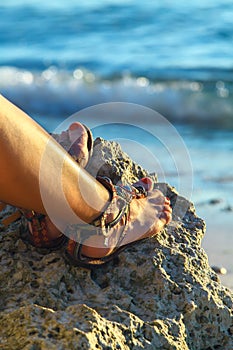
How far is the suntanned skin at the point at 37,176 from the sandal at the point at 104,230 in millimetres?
22

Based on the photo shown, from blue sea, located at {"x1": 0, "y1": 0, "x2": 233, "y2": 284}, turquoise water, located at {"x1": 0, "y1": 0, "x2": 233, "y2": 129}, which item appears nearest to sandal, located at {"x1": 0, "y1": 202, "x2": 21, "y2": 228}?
blue sea, located at {"x1": 0, "y1": 0, "x2": 233, "y2": 284}

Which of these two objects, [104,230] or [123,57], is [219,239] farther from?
[123,57]

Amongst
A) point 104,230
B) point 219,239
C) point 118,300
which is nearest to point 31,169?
point 104,230

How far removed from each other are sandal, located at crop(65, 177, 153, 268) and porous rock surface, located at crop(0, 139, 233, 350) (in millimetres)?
32

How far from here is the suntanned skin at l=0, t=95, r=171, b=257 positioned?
2400 mm

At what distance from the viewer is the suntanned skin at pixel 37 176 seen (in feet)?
7.88

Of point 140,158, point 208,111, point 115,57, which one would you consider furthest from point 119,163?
point 115,57

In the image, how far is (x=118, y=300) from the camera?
2.59 metres

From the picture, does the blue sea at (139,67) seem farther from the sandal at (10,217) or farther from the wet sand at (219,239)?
the sandal at (10,217)

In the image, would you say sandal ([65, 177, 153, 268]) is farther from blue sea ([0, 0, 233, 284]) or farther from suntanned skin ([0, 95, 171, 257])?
blue sea ([0, 0, 233, 284])

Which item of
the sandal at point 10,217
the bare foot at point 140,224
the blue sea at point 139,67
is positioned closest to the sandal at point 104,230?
the bare foot at point 140,224

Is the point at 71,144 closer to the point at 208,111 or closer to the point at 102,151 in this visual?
the point at 102,151

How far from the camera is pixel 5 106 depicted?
244cm

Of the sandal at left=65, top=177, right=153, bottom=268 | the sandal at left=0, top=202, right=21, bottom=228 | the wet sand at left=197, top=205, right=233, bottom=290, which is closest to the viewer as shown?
the sandal at left=65, top=177, right=153, bottom=268
